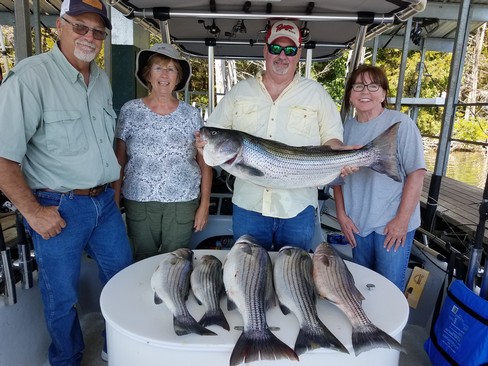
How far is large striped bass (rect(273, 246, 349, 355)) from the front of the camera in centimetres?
153

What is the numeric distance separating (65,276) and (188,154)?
1024mm

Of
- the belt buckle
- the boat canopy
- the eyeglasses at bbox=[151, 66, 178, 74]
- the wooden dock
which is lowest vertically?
the wooden dock

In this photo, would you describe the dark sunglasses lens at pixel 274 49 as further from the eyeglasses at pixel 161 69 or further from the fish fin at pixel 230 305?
the fish fin at pixel 230 305

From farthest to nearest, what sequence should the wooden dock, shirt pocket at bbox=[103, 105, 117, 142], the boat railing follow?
the wooden dock, shirt pocket at bbox=[103, 105, 117, 142], the boat railing

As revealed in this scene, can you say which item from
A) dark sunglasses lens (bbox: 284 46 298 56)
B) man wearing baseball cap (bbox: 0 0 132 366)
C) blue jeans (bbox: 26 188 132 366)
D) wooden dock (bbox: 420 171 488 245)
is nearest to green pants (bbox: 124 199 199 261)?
blue jeans (bbox: 26 188 132 366)

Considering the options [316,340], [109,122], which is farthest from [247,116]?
[316,340]

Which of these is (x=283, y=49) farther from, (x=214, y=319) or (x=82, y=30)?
(x=214, y=319)

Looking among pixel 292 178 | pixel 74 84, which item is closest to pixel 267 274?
pixel 292 178

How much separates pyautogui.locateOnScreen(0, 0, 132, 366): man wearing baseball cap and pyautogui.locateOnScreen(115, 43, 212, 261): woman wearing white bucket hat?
0.18 m

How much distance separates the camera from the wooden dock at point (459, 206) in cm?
470

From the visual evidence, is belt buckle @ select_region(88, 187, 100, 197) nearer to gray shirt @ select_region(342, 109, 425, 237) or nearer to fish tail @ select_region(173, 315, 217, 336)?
fish tail @ select_region(173, 315, 217, 336)

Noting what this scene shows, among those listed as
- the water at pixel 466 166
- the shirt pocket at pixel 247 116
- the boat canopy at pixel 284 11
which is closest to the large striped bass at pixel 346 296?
the shirt pocket at pixel 247 116

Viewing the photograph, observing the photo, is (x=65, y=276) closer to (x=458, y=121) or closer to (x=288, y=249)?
(x=288, y=249)

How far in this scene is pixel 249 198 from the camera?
2.51 metres
